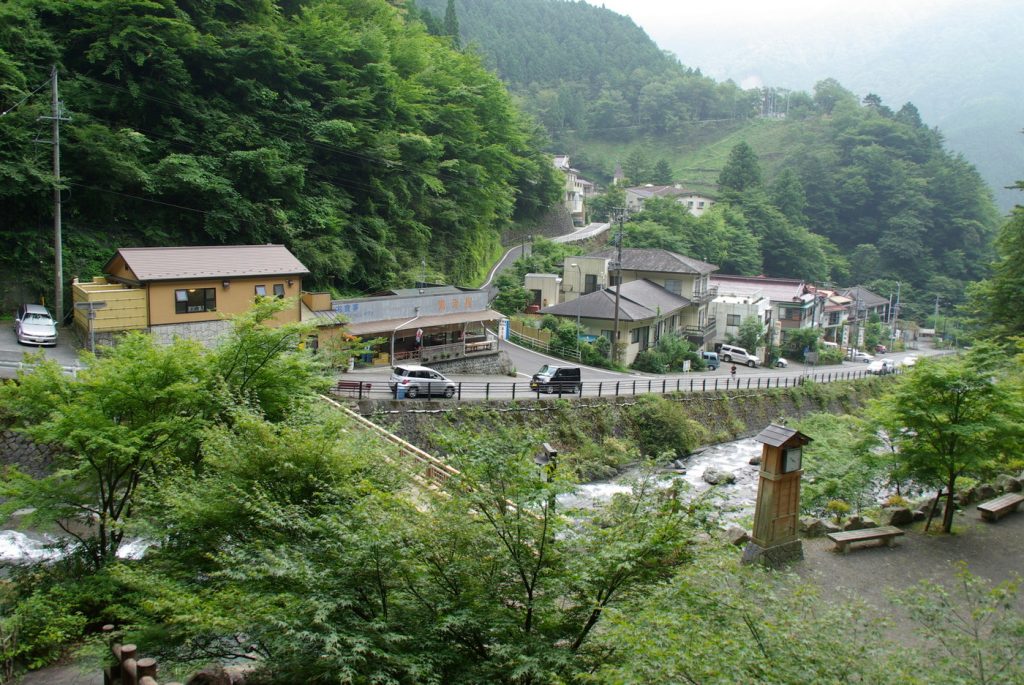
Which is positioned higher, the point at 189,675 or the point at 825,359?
the point at 189,675

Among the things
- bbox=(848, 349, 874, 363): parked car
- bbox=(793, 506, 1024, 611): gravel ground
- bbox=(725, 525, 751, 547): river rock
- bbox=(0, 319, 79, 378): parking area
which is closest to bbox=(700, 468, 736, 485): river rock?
bbox=(793, 506, 1024, 611): gravel ground

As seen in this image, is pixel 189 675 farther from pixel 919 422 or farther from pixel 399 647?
pixel 919 422

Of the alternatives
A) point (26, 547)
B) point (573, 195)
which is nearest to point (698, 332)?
point (573, 195)

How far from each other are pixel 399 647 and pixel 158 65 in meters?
28.8

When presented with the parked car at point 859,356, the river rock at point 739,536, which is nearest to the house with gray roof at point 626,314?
the parked car at point 859,356

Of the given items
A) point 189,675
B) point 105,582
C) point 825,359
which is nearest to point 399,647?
point 189,675

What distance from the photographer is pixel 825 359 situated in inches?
2062

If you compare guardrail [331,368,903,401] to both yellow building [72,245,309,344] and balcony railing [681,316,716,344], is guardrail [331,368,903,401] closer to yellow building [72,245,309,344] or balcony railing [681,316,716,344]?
yellow building [72,245,309,344]

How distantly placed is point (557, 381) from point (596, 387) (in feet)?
9.77

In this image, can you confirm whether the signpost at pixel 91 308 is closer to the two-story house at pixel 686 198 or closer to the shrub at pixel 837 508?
the shrub at pixel 837 508

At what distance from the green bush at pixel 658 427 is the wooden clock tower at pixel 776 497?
17.0 m

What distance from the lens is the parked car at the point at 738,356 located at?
46125 millimetres

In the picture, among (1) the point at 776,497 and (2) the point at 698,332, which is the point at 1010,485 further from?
(2) the point at 698,332

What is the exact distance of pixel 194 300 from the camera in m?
23.2
